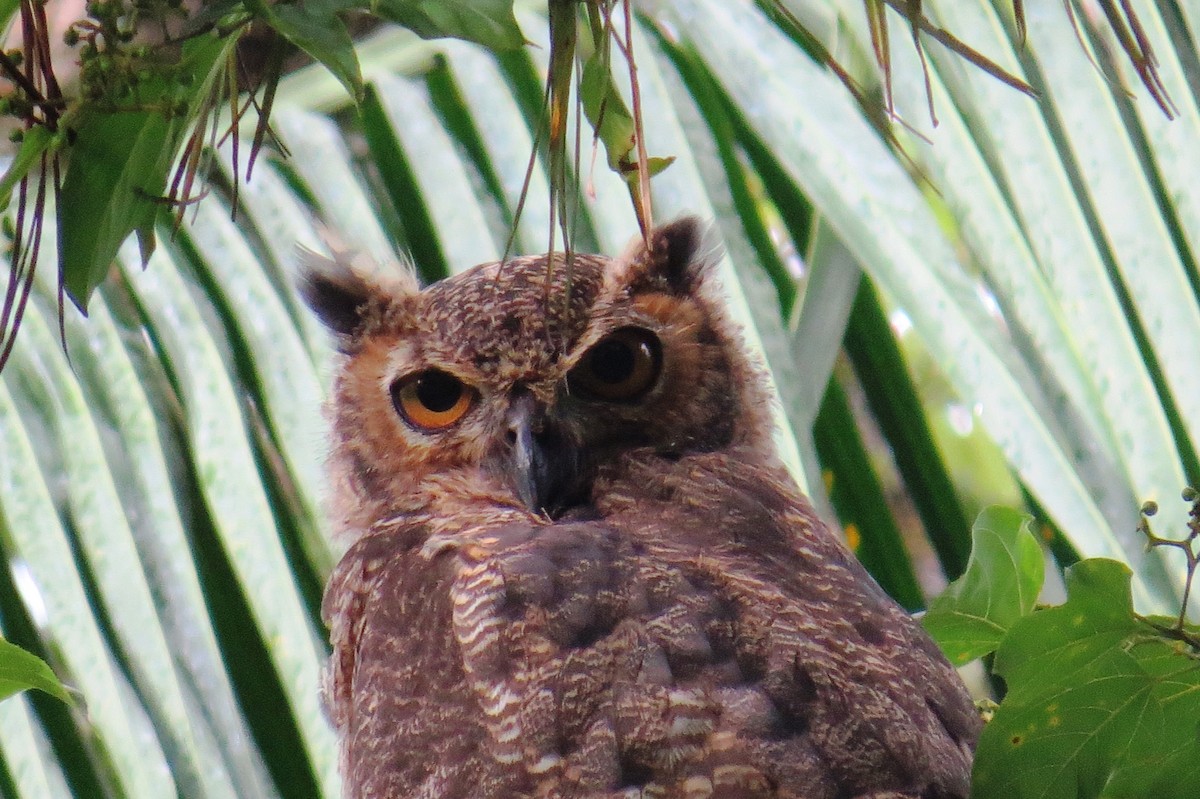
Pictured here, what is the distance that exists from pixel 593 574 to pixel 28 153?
0.75 metres

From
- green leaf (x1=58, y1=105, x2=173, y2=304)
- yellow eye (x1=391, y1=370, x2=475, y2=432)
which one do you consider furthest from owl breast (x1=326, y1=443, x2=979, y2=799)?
green leaf (x1=58, y1=105, x2=173, y2=304)

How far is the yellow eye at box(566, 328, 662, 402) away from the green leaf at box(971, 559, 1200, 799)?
107 centimetres

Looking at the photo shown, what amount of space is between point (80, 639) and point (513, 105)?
1.12 m

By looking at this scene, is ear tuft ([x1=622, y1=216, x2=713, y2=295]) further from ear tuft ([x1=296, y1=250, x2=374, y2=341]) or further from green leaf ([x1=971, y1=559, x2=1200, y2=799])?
green leaf ([x1=971, y1=559, x2=1200, y2=799])

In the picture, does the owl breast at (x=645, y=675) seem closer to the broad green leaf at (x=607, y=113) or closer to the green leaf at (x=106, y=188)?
the broad green leaf at (x=607, y=113)

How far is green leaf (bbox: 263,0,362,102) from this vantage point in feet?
2.75

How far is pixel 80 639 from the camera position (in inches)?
74.9

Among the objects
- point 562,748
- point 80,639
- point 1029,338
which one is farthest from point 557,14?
point 80,639

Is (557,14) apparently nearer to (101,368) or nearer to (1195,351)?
(1195,351)

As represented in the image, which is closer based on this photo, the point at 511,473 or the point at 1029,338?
the point at 1029,338

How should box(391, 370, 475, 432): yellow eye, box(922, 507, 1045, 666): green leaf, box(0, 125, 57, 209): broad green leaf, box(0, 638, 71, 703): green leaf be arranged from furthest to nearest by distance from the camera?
box(391, 370, 475, 432): yellow eye, box(922, 507, 1045, 666): green leaf, box(0, 638, 71, 703): green leaf, box(0, 125, 57, 209): broad green leaf

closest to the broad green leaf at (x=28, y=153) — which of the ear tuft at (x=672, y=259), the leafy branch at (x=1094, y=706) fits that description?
the leafy branch at (x=1094, y=706)

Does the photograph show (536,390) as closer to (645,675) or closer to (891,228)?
(891,228)

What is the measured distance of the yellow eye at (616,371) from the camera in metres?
2.00
